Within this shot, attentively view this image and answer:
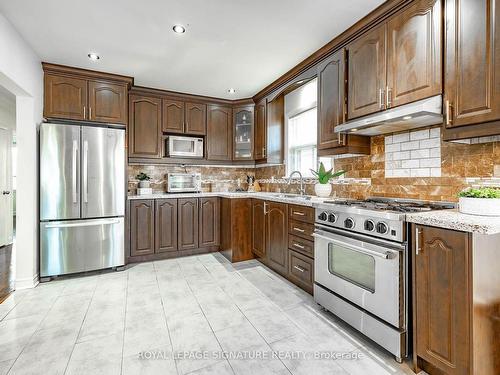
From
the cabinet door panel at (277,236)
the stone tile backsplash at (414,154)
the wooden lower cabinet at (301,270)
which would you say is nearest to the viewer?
the stone tile backsplash at (414,154)

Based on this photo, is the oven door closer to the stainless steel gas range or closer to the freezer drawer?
the stainless steel gas range

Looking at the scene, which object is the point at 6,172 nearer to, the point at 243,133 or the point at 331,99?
the point at 243,133

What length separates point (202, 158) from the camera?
169 inches

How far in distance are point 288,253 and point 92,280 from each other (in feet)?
7.50

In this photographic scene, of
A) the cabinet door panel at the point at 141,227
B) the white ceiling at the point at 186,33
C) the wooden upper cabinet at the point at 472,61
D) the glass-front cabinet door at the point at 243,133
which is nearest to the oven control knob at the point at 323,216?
the wooden upper cabinet at the point at 472,61

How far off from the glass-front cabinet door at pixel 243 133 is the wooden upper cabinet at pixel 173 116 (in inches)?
35.6

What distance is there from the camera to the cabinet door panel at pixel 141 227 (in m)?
3.57

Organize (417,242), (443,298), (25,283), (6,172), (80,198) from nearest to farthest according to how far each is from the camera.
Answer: (443,298)
(417,242)
(25,283)
(80,198)
(6,172)

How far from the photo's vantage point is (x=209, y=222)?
403cm

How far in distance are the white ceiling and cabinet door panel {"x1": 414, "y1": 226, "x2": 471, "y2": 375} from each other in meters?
1.84

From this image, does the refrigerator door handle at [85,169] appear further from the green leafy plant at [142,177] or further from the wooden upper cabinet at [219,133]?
the wooden upper cabinet at [219,133]

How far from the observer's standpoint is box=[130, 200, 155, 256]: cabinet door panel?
3572mm

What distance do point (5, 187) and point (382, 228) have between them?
18.9ft

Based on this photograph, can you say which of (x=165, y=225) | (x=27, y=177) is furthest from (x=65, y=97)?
(x=165, y=225)
